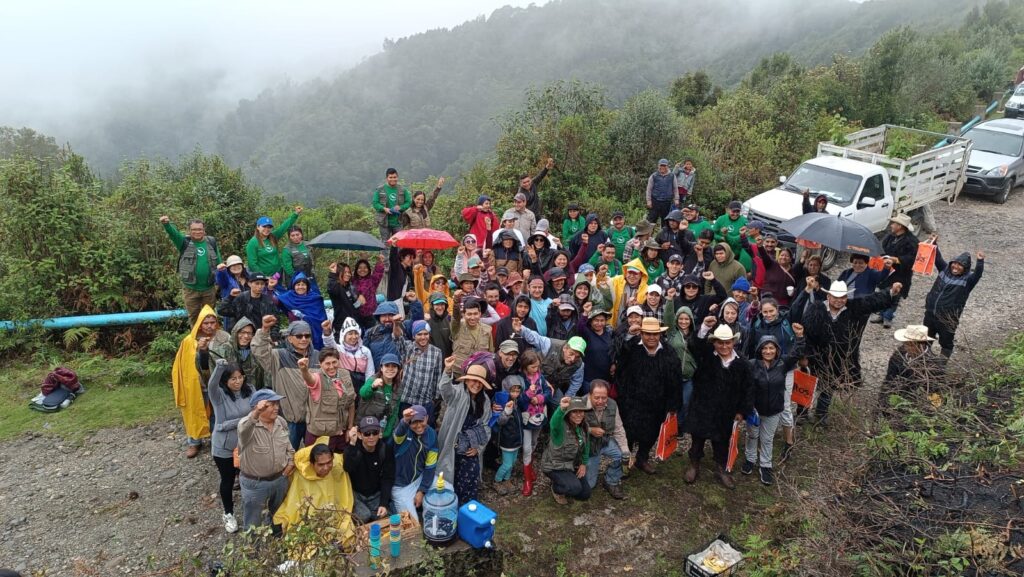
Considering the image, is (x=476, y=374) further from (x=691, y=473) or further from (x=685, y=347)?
(x=691, y=473)

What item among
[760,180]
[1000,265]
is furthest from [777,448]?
[760,180]

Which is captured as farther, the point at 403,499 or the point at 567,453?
the point at 567,453

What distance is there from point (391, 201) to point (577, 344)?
4795mm

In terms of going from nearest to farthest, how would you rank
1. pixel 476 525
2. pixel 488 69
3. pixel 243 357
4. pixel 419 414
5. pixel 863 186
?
pixel 476 525, pixel 419 414, pixel 243 357, pixel 863 186, pixel 488 69

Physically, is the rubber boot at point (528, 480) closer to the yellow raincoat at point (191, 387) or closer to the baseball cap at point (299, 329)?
the baseball cap at point (299, 329)

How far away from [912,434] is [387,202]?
7422 mm

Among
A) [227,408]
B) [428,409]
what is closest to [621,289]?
[428,409]

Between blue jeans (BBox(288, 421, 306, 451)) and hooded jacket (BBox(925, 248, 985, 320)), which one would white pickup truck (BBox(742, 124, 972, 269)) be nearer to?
hooded jacket (BBox(925, 248, 985, 320))

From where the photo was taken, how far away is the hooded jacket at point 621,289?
8.06 m

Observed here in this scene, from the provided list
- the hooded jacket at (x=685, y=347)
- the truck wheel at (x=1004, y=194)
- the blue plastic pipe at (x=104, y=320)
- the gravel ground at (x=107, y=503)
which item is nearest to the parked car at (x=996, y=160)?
the truck wheel at (x=1004, y=194)

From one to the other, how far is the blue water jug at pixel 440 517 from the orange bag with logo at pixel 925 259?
723 cm

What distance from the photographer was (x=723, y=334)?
641 centimetres

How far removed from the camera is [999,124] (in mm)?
18953

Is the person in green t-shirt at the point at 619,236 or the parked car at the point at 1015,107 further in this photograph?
the parked car at the point at 1015,107
